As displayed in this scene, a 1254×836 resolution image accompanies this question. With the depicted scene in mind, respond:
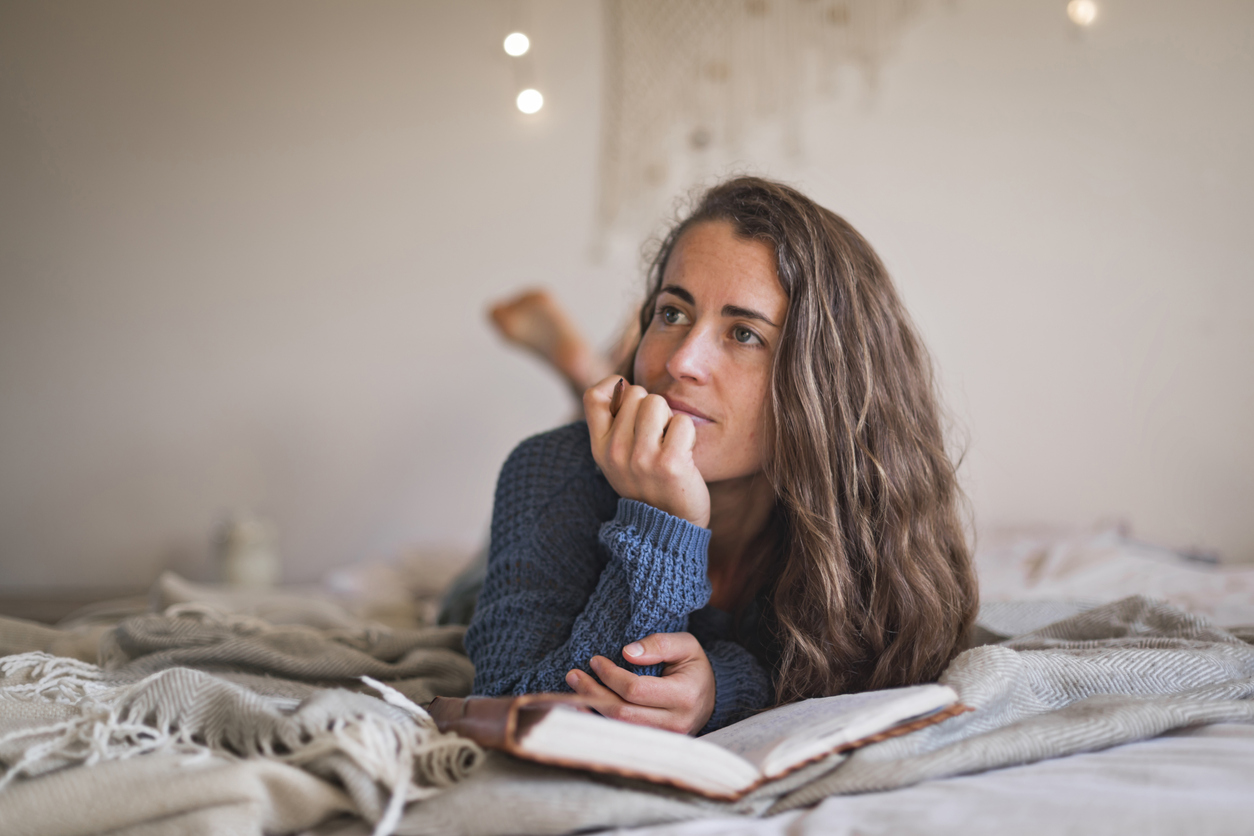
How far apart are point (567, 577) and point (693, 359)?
281 mm

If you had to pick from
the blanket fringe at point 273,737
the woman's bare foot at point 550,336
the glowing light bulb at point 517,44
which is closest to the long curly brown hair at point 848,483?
the blanket fringe at point 273,737

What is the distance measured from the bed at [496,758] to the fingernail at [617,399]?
0.37 meters

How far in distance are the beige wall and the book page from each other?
169 cm

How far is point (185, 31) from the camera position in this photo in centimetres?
241

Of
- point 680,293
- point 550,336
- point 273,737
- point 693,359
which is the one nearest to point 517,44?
point 550,336

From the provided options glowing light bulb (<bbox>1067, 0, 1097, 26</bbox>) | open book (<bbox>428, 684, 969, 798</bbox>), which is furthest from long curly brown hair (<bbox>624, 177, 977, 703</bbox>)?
glowing light bulb (<bbox>1067, 0, 1097, 26</bbox>)

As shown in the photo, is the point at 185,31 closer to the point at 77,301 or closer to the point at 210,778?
the point at 77,301

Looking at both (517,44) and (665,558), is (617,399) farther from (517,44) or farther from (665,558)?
(517,44)

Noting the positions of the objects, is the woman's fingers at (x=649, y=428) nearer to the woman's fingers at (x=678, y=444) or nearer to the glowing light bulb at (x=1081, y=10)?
the woman's fingers at (x=678, y=444)

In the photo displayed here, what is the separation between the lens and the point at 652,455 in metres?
0.84

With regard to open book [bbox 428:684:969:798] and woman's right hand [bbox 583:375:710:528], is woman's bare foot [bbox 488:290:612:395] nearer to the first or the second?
woman's right hand [bbox 583:375:710:528]

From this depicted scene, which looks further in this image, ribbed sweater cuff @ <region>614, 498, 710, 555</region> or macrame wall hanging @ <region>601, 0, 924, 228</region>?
macrame wall hanging @ <region>601, 0, 924, 228</region>

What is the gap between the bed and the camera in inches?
20.9

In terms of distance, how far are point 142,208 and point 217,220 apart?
21 centimetres
